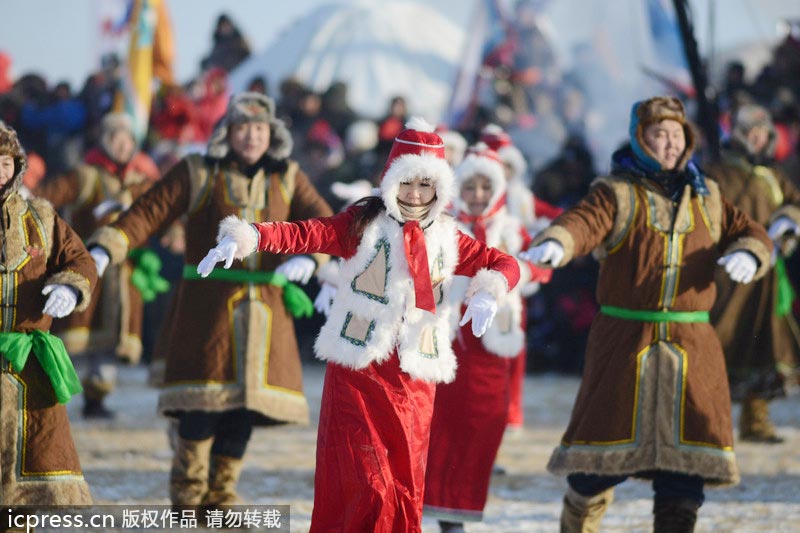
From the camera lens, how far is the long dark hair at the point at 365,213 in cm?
491

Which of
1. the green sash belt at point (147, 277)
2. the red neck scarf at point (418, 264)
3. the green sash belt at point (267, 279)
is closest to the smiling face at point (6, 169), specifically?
the green sash belt at point (267, 279)

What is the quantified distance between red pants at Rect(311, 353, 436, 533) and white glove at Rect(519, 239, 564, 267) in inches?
29.2

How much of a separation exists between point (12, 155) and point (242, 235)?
3.54 ft

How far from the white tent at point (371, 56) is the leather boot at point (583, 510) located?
1074cm

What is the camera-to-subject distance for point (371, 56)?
59.5 ft

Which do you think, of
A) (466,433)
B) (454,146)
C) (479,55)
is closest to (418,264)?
(466,433)

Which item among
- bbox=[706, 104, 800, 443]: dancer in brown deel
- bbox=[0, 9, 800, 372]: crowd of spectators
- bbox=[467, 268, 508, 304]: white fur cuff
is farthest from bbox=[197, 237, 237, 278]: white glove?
bbox=[0, 9, 800, 372]: crowd of spectators

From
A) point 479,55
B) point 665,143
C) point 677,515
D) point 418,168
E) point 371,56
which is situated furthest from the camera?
point 371,56

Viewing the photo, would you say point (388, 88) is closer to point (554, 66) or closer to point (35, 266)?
point (554, 66)

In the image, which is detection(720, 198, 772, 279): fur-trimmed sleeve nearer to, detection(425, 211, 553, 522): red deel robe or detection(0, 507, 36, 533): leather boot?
detection(425, 211, 553, 522): red deel robe

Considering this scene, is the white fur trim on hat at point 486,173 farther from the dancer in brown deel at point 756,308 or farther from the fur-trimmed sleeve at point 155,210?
the dancer in brown deel at point 756,308

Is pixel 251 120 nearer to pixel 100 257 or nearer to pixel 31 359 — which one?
pixel 100 257

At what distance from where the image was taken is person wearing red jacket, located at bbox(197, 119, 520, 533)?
467cm

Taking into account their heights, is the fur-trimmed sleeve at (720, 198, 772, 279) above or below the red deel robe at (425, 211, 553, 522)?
above
